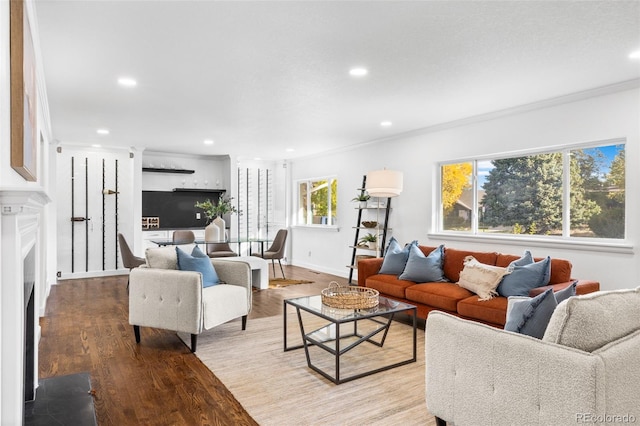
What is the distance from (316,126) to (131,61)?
2.84 m

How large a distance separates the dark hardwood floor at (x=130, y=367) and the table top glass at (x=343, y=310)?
862 millimetres

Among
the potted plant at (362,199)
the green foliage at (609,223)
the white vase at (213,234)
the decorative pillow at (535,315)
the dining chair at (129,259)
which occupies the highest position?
the potted plant at (362,199)

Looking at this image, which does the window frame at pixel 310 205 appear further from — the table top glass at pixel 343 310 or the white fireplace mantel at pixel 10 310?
the white fireplace mantel at pixel 10 310

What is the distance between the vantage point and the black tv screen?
8.35m

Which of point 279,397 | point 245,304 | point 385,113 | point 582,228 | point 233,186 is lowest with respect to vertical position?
point 279,397

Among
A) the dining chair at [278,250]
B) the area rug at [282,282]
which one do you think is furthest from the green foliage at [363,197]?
the area rug at [282,282]

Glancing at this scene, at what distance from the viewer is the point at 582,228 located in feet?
14.1

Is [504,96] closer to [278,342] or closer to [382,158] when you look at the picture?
[382,158]

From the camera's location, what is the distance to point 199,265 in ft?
13.1

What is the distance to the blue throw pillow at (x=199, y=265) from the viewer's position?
393 cm

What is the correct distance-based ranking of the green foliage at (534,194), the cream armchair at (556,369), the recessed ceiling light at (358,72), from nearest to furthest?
the cream armchair at (556,369) < the recessed ceiling light at (358,72) < the green foliage at (534,194)

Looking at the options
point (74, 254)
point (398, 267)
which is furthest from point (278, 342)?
point (74, 254)

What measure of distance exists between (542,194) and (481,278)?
5.10 ft

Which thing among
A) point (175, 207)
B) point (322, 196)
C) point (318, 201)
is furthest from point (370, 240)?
point (175, 207)
